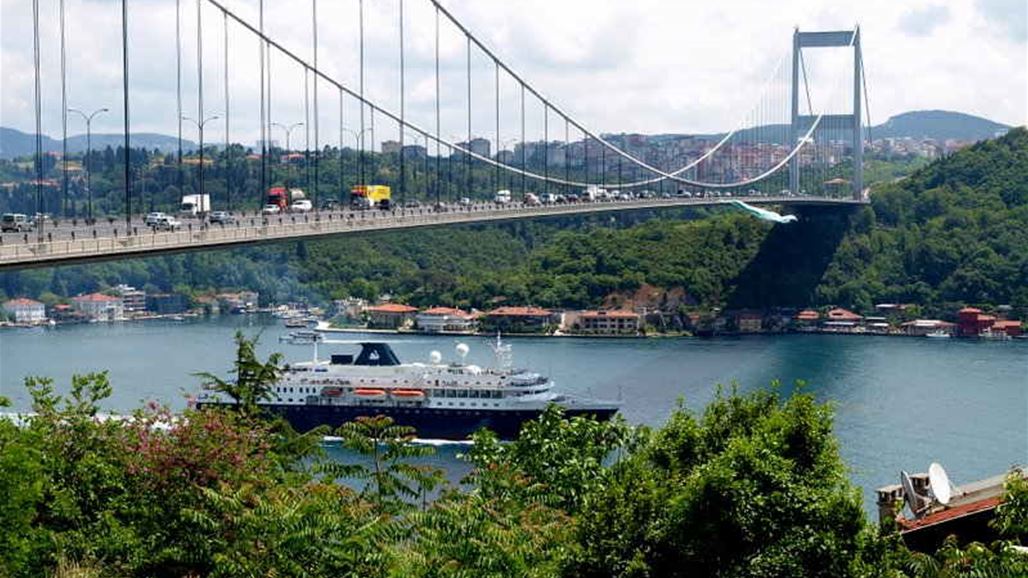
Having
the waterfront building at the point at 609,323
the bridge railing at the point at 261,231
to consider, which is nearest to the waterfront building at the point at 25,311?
the waterfront building at the point at 609,323

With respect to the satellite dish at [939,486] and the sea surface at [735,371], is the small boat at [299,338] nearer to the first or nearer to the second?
the sea surface at [735,371]

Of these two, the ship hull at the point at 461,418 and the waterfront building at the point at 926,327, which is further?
the waterfront building at the point at 926,327


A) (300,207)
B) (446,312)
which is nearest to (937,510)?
(300,207)

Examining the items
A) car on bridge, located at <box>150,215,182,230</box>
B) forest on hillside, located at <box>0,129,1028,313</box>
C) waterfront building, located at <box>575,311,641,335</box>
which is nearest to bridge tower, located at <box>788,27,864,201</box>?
forest on hillside, located at <box>0,129,1028,313</box>

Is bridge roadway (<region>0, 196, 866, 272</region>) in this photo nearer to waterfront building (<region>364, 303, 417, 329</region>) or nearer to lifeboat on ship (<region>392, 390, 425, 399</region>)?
lifeboat on ship (<region>392, 390, 425, 399</region>)

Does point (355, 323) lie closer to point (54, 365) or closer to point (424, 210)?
point (54, 365)

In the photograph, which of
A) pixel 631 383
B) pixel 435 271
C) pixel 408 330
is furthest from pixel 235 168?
pixel 631 383
